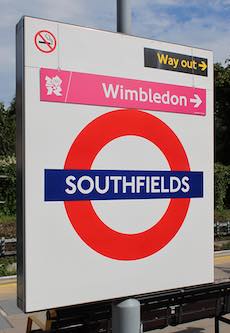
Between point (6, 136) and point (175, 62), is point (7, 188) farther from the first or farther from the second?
point (175, 62)

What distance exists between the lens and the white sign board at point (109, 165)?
217 centimetres

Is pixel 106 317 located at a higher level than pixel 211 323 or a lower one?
higher

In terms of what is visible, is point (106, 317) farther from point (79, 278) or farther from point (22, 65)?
point (22, 65)

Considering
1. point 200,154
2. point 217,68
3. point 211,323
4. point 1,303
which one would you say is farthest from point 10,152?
point 200,154

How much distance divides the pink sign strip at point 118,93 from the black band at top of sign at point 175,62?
3.9 inches

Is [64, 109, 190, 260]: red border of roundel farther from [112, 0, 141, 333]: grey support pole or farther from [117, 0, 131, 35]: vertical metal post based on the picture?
[117, 0, 131, 35]: vertical metal post

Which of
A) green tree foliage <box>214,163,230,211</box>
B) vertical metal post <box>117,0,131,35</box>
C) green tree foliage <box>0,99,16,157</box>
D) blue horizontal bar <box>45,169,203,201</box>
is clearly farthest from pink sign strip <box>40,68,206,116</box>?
green tree foliage <box>0,99,16,157</box>

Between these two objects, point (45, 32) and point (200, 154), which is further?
point (200, 154)

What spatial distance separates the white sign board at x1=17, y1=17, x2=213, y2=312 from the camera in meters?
2.17

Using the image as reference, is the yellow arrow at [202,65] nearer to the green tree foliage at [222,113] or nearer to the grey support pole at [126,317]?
the grey support pole at [126,317]

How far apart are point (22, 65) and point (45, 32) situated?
197 mm

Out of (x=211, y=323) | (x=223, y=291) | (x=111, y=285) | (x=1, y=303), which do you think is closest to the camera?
(x=111, y=285)

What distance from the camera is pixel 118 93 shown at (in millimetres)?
2404

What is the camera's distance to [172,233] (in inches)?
101
